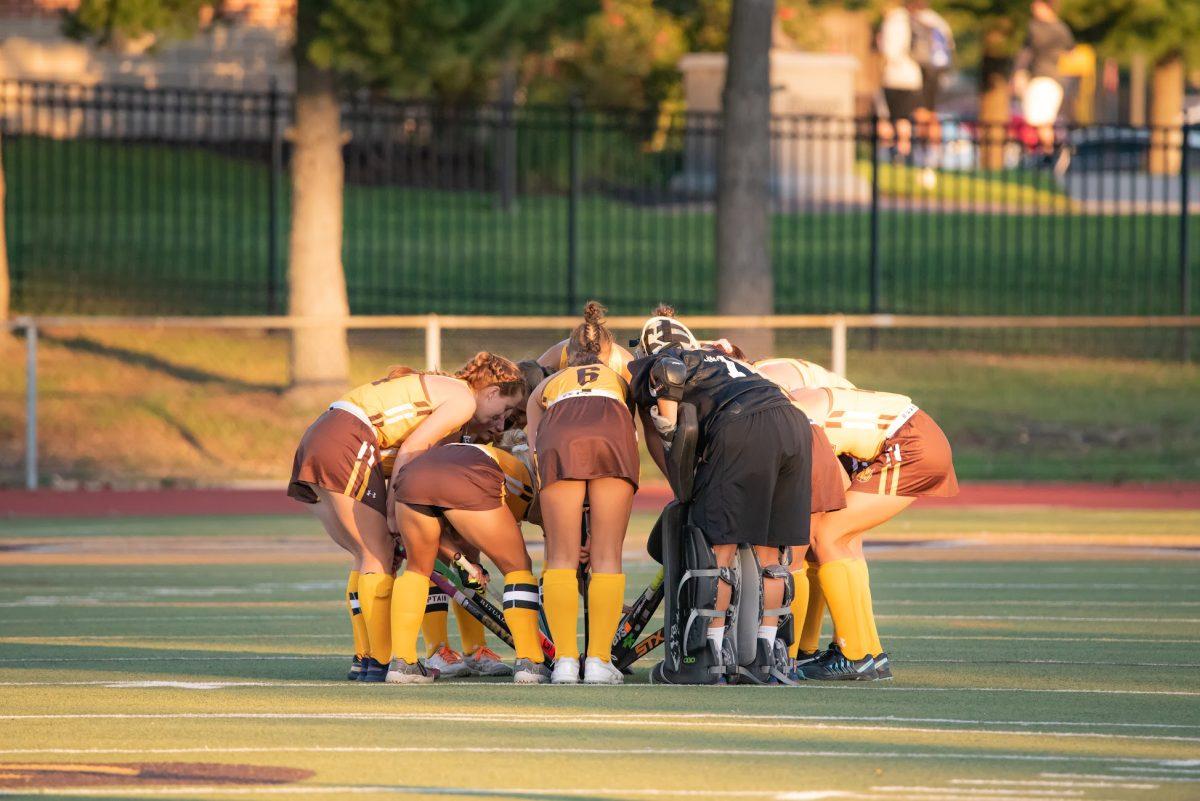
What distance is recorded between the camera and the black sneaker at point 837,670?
31.8 feet

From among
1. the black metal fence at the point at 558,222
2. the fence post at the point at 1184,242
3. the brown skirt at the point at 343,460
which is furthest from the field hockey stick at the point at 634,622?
the fence post at the point at 1184,242

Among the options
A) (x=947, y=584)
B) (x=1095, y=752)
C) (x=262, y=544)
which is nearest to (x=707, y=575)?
(x=1095, y=752)

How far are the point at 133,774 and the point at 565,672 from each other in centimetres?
260

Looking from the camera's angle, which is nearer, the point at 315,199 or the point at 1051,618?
the point at 1051,618

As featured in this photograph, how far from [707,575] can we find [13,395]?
1441 centimetres

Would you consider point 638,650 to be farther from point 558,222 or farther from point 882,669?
point 558,222

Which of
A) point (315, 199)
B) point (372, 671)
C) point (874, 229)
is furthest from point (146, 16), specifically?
point (372, 671)

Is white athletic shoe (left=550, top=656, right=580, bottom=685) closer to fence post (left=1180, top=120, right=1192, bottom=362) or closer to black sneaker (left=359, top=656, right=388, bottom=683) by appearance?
black sneaker (left=359, top=656, right=388, bottom=683)

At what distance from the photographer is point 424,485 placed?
30.9 feet

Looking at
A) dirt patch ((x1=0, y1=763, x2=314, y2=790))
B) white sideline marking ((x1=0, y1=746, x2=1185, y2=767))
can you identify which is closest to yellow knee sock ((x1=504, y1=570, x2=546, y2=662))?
white sideline marking ((x1=0, y1=746, x2=1185, y2=767))

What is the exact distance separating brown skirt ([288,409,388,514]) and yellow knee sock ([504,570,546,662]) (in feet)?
2.45

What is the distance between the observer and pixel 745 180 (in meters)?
23.7

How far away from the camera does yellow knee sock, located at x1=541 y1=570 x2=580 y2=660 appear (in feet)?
31.1

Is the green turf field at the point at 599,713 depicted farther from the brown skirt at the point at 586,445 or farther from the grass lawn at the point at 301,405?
the grass lawn at the point at 301,405
